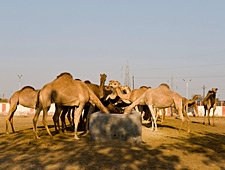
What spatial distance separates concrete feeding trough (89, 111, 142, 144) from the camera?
938cm

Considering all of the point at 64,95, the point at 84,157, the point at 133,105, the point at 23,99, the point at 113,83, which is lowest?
the point at 84,157

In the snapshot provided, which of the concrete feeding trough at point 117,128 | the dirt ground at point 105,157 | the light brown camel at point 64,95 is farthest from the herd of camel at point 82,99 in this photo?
the dirt ground at point 105,157

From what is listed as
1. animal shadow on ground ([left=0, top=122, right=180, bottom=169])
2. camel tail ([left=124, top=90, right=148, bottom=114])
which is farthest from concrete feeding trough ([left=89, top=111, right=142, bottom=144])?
camel tail ([left=124, top=90, right=148, bottom=114])

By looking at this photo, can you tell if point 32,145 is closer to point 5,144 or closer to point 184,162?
point 5,144

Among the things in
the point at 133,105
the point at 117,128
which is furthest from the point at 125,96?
the point at 117,128

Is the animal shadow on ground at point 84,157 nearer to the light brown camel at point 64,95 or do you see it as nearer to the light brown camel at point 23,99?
the light brown camel at point 64,95

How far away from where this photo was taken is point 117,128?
9383mm

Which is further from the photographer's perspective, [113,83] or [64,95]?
[113,83]

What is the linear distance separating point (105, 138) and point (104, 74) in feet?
14.5

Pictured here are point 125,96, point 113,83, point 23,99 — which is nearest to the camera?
point 23,99

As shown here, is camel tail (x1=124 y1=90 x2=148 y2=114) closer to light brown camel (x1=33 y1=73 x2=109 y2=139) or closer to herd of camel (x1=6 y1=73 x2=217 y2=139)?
herd of camel (x1=6 y1=73 x2=217 y2=139)

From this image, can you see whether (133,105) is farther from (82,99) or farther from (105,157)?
(105,157)

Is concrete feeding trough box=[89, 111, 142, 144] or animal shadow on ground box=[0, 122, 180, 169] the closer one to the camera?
animal shadow on ground box=[0, 122, 180, 169]

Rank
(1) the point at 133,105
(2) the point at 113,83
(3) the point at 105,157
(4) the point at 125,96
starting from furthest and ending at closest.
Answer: (4) the point at 125,96
(2) the point at 113,83
(1) the point at 133,105
(3) the point at 105,157
